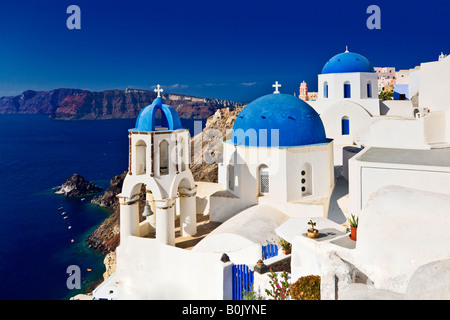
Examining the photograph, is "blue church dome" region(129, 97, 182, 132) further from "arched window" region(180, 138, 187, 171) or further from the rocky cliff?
the rocky cliff

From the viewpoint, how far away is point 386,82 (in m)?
73.9

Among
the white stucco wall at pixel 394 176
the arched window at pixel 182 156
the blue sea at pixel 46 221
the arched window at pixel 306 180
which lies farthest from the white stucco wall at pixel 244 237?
the blue sea at pixel 46 221

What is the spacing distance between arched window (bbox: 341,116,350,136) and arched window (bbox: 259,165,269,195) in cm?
978

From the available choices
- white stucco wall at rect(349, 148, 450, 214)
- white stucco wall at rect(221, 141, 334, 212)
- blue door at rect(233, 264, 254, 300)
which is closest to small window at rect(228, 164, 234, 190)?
white stucco wall at rect(221, 141, 334, 212)

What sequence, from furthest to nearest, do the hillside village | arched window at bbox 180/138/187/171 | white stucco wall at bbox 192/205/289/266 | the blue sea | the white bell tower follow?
the blue sea → arched window at bbox 180/138/187/171 → the white bell tower → white stucco wall at bbox 192/205/289/266 → the hillside village

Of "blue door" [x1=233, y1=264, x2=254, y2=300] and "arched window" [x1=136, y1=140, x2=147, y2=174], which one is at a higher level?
"arched window" [x1=136, y1=140, x2=147, y2=174]

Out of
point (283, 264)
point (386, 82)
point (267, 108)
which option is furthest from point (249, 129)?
point (386, 82)

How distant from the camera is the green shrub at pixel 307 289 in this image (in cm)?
754

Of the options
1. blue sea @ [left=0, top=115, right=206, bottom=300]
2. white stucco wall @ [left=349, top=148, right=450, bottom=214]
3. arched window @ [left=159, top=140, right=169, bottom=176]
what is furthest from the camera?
blue sea @ [left=0, top=115, right=206, bottom=300]

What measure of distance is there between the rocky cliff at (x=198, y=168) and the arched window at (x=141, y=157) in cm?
2275

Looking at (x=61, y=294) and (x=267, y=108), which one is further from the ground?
(x=267, y=108)

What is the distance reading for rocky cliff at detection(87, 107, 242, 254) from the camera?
129ft

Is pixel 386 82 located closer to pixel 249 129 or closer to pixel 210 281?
pixel 249 129

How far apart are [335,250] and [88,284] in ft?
96.3
